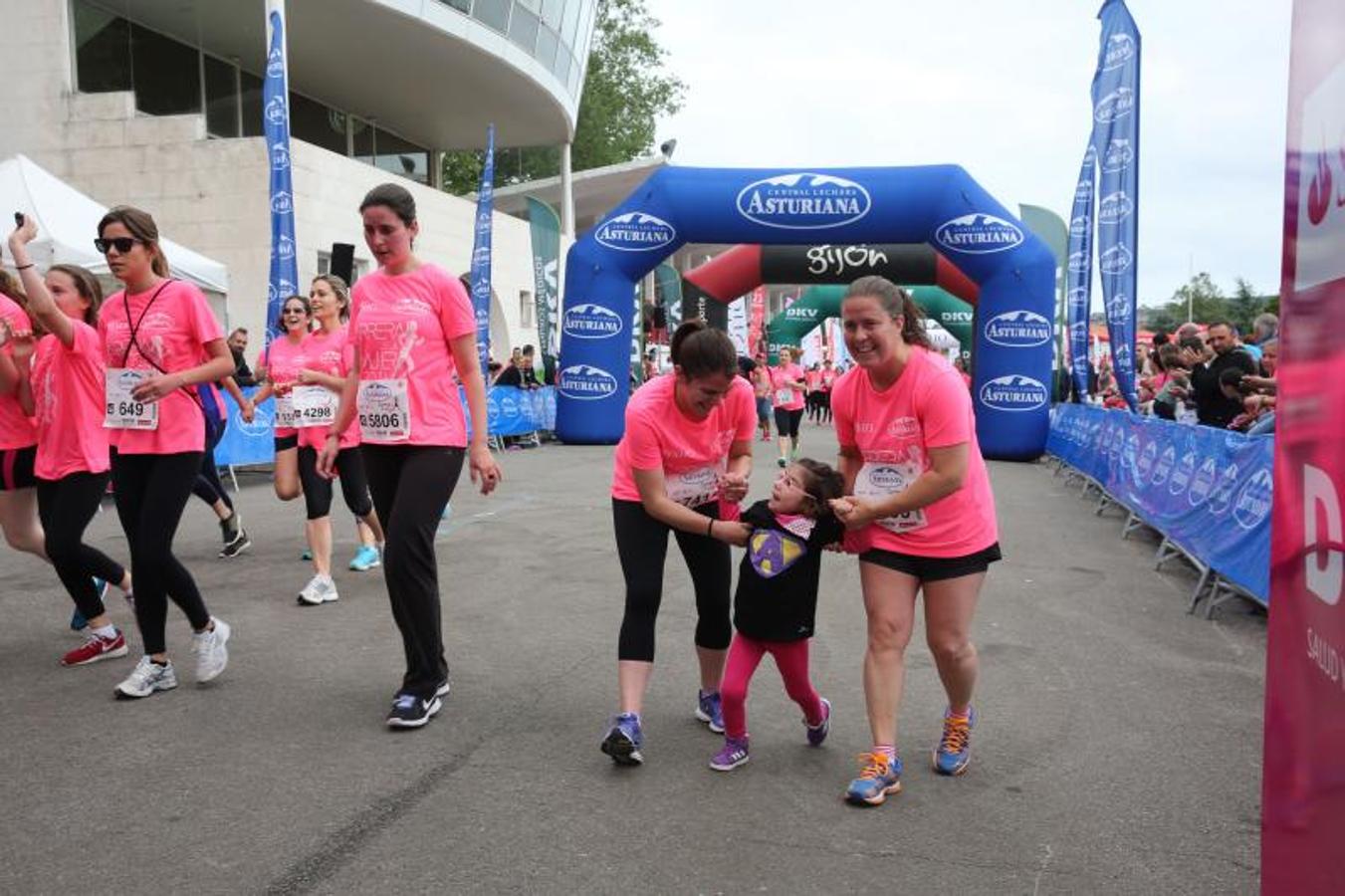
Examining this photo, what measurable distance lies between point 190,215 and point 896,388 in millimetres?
18794

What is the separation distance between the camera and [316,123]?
25.3m

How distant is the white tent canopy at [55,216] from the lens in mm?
11695

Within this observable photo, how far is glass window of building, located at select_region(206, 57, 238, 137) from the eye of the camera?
22.3 meters

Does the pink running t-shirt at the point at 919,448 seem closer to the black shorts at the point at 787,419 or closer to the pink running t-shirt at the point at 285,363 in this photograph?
the pink running t-shirt at the point at 285,363

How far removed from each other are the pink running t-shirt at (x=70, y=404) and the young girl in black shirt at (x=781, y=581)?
2.94 metres

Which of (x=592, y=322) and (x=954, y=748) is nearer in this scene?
(x=954, y=748)

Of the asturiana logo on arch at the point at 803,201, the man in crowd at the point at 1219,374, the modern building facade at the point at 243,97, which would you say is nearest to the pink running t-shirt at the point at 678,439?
the man in crowd at the point at 1219,374

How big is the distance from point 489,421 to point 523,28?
11.1m

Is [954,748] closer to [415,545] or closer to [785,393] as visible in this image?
[415,545]

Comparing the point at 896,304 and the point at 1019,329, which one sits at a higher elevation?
the point at 1019,329

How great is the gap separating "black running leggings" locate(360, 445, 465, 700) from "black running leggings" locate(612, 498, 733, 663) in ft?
2.61

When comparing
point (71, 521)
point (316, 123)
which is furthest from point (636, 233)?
point (71, 521)

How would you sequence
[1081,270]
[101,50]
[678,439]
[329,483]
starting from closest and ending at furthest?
[678,439] → [329,483] → [1081,270] → [101,50]

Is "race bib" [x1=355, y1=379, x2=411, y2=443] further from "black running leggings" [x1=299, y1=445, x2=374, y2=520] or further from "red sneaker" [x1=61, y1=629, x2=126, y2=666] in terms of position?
"black running leggings" [x1=299, y1=445, x2=374, y2=520]
